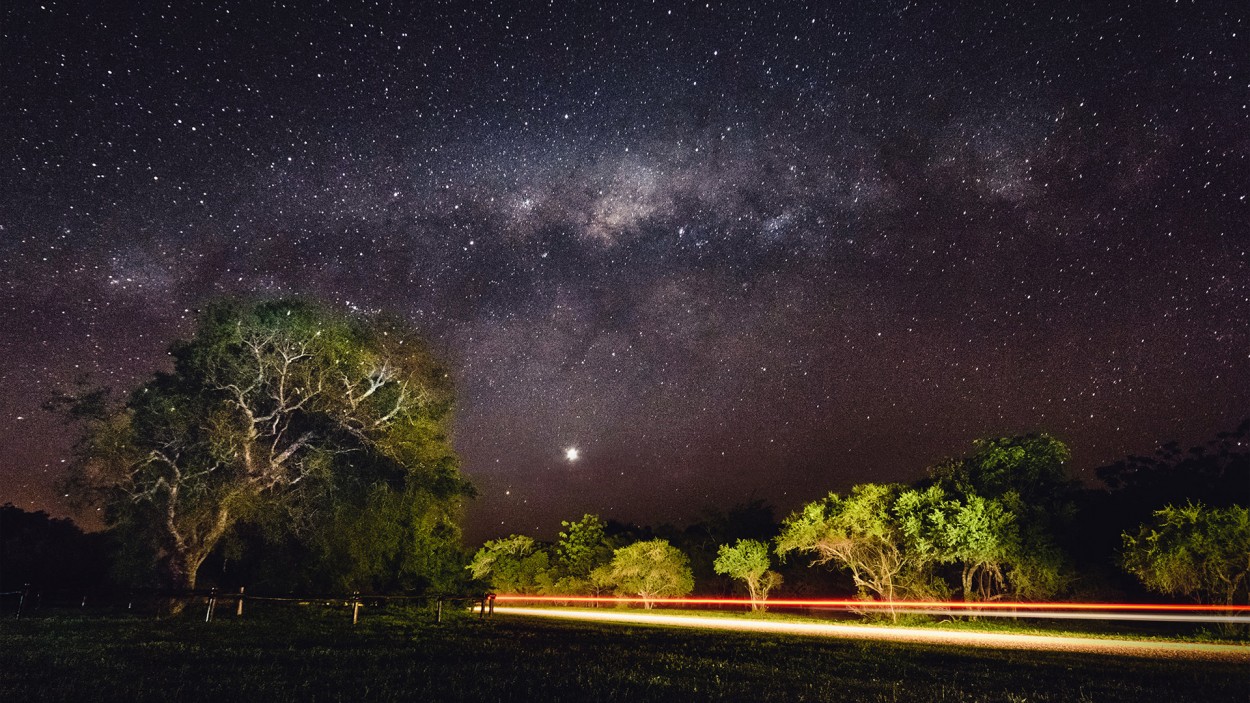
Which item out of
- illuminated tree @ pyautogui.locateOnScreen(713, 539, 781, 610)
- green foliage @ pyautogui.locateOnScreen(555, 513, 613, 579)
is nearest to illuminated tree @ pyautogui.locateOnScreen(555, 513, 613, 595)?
green foliage @ pyautogui.locateOnScreen(555, 513, 613, 579)

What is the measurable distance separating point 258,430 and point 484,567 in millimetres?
49402

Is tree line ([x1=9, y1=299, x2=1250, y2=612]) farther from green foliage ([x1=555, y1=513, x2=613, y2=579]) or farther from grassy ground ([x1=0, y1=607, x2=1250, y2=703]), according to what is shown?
green foliage ([x1=555, y1=513, x2=613, y2=579])

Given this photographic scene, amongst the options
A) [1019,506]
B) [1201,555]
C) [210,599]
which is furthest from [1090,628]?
[210,599]

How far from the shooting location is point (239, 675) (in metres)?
7.80

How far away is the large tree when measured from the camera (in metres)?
26.4

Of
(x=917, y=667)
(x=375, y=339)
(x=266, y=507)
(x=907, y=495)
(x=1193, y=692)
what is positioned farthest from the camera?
(x=907, y=495)

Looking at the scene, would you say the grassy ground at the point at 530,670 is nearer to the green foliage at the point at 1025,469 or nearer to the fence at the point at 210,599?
the fence at the point at 210,599

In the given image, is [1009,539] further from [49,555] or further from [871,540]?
[49,555]

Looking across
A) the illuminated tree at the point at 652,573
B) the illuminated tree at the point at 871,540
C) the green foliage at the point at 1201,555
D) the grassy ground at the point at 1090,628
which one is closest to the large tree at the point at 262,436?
the illuminated tree at the point at 871,540

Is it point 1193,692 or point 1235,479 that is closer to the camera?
point 1193,692

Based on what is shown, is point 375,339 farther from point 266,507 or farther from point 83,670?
point 83,670

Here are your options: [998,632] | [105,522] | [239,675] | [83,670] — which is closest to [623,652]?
[239,675]

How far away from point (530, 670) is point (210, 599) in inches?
626

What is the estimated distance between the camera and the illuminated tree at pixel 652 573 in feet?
173
